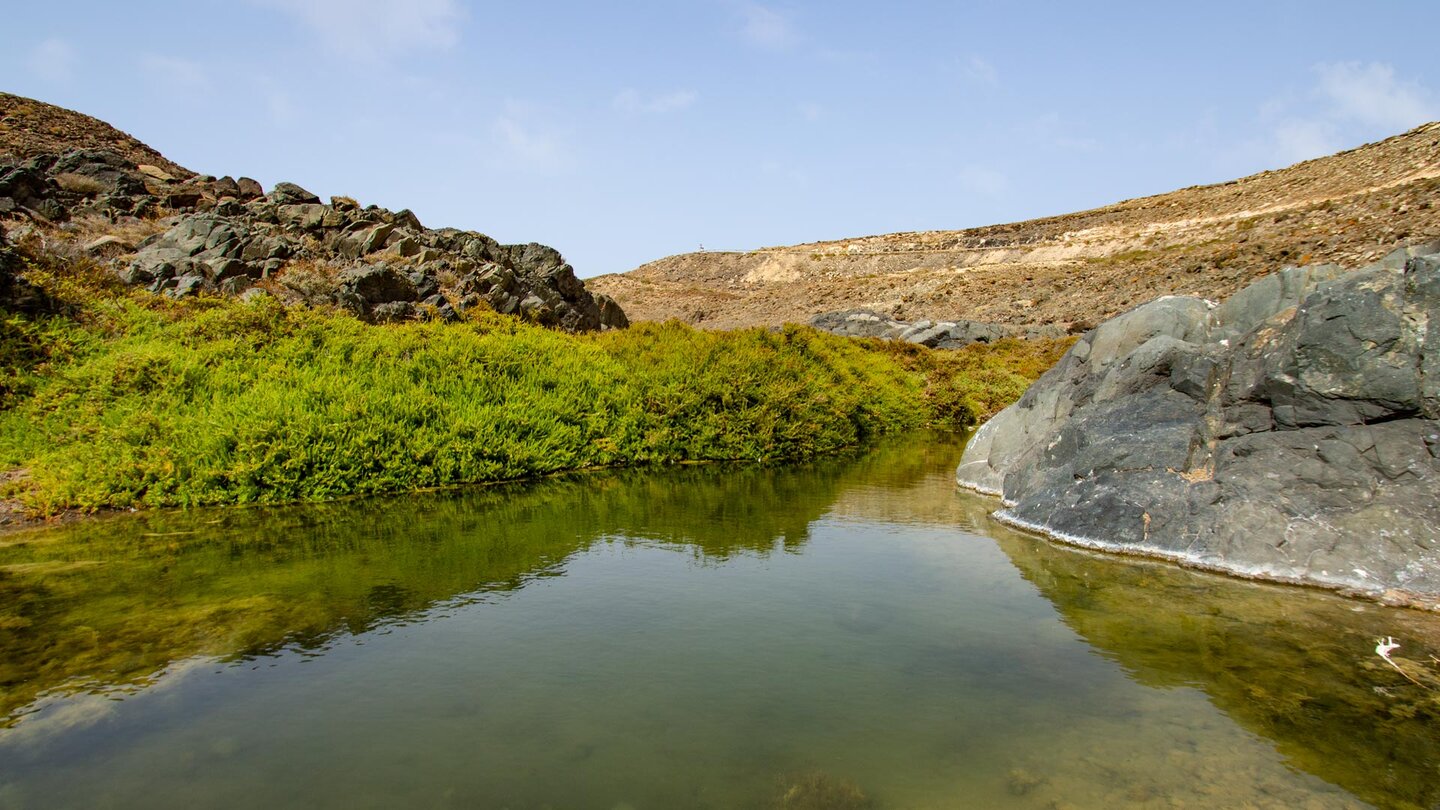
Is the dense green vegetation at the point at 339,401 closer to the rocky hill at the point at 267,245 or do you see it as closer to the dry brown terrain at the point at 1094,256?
the rocky hill at the point at 267,245

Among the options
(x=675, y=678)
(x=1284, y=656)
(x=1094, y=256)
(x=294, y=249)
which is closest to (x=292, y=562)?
(x=675, y=678)

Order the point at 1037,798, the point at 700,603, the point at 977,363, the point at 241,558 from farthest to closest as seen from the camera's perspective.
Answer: the point at 977,363 < the point at 241,558 < the point at 700,603 < the point at 1037,798

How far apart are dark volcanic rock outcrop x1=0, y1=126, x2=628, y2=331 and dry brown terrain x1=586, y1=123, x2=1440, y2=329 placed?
2882cm

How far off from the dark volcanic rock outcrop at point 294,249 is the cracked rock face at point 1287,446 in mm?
13716

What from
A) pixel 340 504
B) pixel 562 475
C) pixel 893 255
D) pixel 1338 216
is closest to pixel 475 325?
pixel 562 475

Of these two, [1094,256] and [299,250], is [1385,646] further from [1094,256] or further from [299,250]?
[1094,256]

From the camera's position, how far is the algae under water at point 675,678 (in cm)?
353

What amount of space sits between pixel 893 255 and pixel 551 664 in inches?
3045

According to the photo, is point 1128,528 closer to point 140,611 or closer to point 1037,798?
point 1037,798

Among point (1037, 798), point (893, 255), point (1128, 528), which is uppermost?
point (893, 255)

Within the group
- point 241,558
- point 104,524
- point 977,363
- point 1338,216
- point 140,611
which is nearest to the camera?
point 140,611

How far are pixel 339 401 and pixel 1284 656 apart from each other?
1078 centimetres

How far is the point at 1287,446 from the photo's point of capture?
677 centimetres

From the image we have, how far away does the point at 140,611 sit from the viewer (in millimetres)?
5711
